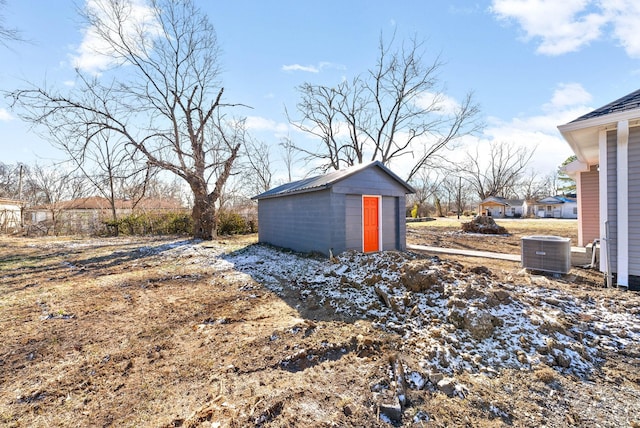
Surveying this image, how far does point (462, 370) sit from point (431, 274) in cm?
185

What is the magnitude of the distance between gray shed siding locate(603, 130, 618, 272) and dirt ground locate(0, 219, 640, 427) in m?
0.82

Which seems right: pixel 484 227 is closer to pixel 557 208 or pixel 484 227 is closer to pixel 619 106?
pixel 619 106

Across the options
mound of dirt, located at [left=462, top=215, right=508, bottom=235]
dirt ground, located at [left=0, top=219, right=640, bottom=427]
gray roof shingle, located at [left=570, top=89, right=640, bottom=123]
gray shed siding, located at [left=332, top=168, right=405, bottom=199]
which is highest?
gray roof shingle, located at [left=570, top=89, right=640, bottom=123]

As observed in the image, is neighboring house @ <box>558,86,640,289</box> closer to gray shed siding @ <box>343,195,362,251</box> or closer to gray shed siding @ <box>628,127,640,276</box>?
gray shed siding @ <box>628,127,640,276</box>

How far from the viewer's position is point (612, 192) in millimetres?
4949

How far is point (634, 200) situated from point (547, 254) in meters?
1.89

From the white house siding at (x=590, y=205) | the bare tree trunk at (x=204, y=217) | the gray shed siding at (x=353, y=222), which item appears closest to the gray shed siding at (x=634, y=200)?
the white house siding at (x=590, y=205)

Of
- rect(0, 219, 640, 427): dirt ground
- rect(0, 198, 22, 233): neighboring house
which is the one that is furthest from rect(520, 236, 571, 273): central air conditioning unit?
rect(0, 198, 22, 233): neighboring house

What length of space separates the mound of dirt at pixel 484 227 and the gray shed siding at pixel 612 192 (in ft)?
39.1

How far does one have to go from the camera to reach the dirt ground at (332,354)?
6.92ft

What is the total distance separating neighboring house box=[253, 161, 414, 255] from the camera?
787cm

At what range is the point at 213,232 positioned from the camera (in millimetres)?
13688

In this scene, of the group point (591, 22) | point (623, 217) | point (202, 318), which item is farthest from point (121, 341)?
point (591, 22)

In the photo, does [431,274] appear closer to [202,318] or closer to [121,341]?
[202,318]
